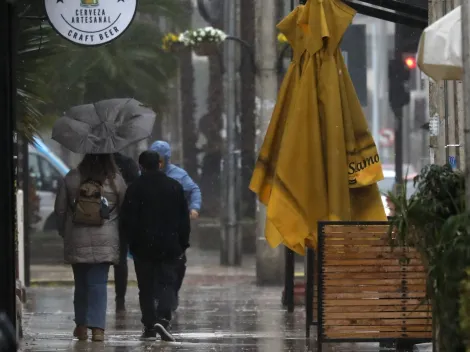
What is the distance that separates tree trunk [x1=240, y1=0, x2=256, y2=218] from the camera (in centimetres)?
2291

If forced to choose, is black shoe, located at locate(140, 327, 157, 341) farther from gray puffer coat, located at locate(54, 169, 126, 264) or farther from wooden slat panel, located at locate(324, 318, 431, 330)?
wooden slat panel, located at locate(324, 318, 431, 330)

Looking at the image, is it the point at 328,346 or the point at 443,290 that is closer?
the point at 443,290

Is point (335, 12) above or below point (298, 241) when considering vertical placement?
above

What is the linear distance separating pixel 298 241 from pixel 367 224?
53cm

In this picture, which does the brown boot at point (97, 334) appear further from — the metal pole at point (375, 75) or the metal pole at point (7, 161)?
the metal pole at point (375, 75)

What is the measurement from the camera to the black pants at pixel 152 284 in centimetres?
1068

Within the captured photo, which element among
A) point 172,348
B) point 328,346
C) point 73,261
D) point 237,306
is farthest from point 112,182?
point 237,306

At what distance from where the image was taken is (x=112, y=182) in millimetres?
10781

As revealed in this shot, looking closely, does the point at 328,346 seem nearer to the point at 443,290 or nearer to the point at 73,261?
the point at 73,261

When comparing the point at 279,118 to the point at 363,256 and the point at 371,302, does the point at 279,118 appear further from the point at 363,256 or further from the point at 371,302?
the point at 371,302

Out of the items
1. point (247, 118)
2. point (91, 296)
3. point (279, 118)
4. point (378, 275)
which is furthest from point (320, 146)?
point (247, 118)

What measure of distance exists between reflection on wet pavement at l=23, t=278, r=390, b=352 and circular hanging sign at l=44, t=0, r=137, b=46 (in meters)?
2.48

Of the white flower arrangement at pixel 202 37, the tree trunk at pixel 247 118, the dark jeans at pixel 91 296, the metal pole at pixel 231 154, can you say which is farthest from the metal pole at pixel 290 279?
the tree trunk at pixel 247 118

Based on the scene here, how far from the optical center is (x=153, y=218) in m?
10.6
